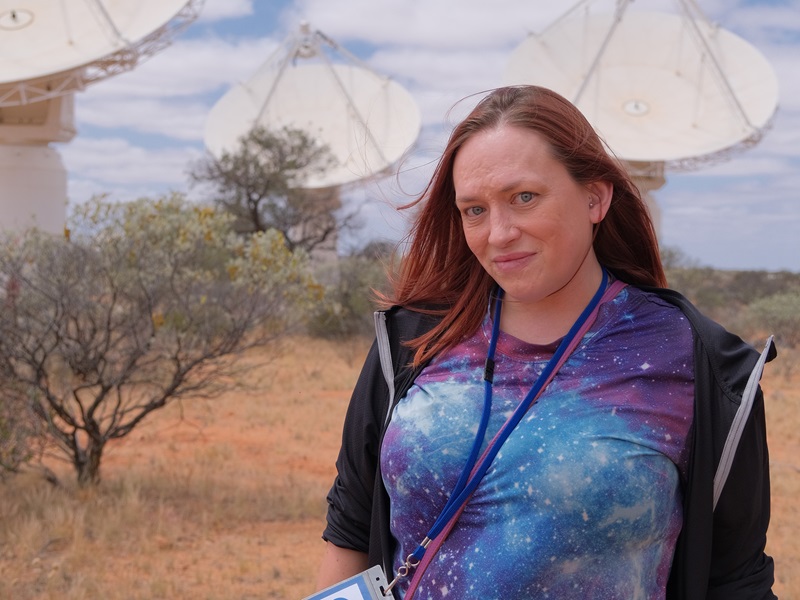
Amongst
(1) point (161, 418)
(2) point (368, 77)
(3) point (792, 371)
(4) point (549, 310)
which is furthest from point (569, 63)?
(4) point (549, 310)

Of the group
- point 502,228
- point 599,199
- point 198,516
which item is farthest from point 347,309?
point 502,228

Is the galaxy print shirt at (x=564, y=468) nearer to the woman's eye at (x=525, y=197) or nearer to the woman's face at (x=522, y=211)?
the woman's face at (x=522, y=211)

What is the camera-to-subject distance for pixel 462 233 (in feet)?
7.36

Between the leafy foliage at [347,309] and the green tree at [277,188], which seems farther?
the green tree at [277,188]

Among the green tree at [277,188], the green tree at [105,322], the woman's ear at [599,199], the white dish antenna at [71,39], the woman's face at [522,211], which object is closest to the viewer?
the woman's face at [522,211]

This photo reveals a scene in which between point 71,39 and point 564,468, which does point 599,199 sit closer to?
point 564,468

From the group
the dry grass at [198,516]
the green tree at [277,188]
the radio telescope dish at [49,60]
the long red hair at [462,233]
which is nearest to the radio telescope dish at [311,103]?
the green tree at [277,188]

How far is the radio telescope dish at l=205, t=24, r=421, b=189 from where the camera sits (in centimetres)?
2948

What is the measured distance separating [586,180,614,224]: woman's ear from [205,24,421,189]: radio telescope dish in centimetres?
2700

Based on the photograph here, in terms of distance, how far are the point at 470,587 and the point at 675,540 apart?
42 cm

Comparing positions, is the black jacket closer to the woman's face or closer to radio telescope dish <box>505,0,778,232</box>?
the woman's face

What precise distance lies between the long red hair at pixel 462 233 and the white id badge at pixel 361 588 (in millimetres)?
452

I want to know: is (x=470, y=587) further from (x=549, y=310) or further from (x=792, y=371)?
(x=792, y=371)

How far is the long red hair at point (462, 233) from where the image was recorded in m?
1.92
